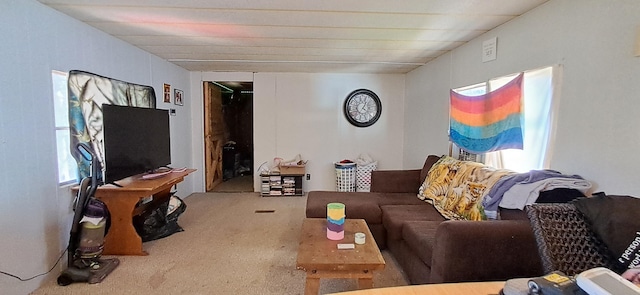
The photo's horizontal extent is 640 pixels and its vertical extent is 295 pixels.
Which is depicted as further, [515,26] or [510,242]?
[515,26]

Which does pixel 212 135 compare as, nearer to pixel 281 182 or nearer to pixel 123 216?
pixel 281 182

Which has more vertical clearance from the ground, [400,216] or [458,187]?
[458,187]

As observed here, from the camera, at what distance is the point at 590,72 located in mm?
1773

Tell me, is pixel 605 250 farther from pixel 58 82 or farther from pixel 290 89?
pixel 290 89

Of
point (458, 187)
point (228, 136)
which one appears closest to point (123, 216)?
point (458, 187)

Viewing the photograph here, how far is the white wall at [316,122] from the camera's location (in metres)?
5.11

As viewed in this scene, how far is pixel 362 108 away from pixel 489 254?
379 cm

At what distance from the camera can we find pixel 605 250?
110 centimetres

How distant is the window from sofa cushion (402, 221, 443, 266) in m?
2.74

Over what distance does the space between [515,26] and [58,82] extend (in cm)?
362

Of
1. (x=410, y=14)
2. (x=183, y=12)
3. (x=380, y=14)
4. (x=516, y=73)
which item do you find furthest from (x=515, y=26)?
(x=183, y=12)

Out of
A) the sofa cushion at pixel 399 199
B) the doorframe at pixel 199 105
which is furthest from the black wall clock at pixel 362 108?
the sofa cushion at pixel 399 199

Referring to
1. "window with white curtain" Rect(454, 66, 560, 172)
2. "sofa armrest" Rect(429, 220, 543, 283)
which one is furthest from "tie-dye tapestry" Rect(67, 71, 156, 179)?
"window with white curtain" Rect(454, 66, 560, 172)

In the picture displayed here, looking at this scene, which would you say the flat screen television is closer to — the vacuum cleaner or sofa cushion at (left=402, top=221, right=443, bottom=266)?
the vacuum cleaner
